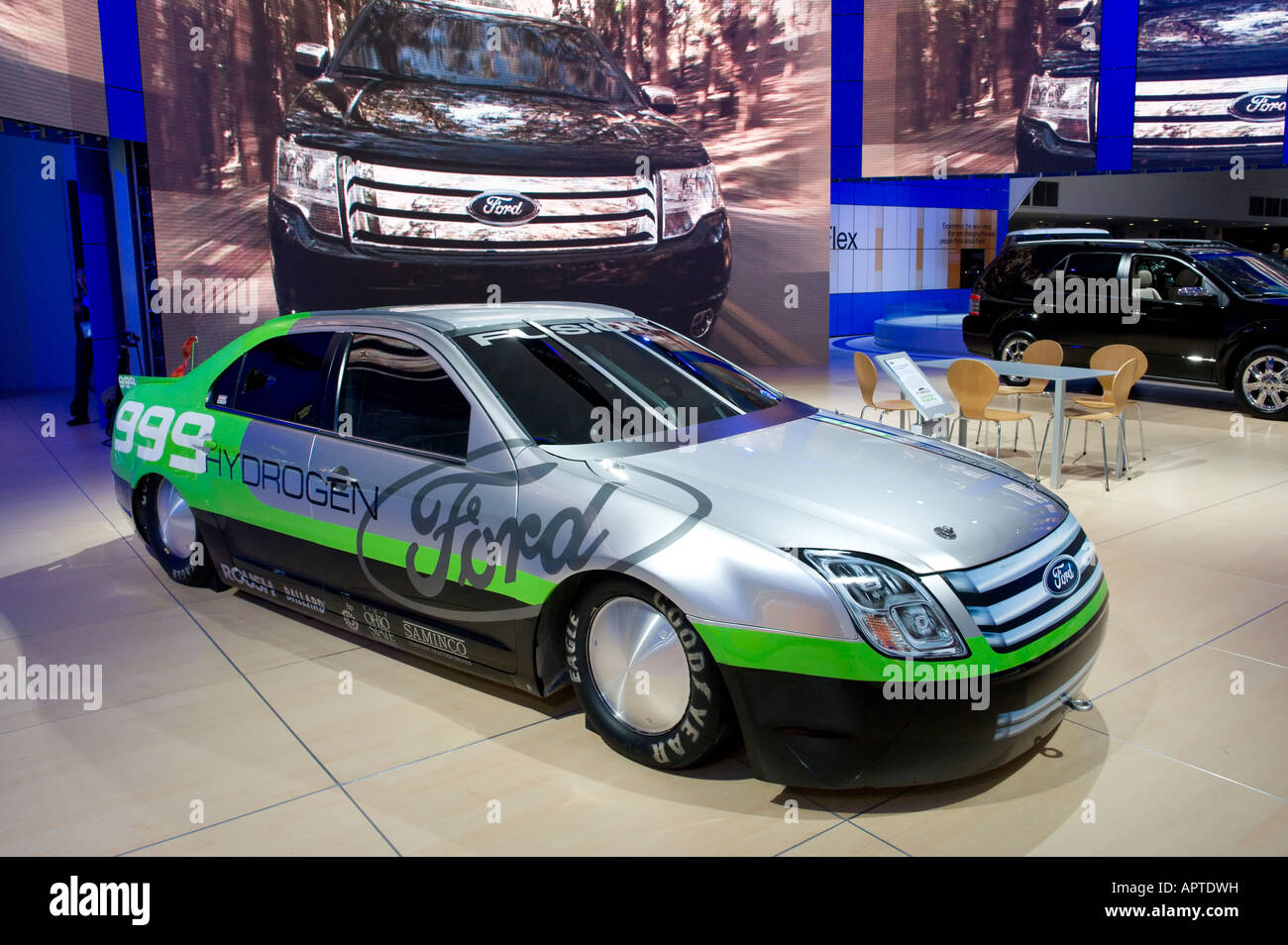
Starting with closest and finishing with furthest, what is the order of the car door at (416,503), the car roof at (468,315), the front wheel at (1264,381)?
the car door at (416,503) → the car roof at (468,315) → the front wheel at (1264,381)

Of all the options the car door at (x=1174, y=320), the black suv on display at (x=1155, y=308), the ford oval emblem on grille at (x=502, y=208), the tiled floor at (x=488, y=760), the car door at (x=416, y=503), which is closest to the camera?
the tiled floor at (x=488, y=760)

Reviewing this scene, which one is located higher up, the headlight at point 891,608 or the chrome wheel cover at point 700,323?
the chrome wheel cover at point 700,323

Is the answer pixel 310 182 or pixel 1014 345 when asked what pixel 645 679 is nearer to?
pixel 1014 345

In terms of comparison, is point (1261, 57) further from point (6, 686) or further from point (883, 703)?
point (6, 686)

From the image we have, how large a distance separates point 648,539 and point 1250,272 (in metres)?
10.1

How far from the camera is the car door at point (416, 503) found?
11.1 ft

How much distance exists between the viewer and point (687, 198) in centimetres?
1290

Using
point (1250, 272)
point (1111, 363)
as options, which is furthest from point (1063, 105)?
point (1111, 363)

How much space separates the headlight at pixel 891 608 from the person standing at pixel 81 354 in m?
10.1

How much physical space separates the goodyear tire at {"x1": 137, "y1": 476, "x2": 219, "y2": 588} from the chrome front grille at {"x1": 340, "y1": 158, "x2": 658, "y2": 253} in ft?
23.2

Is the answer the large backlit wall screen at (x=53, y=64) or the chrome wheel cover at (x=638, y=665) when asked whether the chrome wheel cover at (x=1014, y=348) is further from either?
the large backlit wall screen at (x=53, y=64)

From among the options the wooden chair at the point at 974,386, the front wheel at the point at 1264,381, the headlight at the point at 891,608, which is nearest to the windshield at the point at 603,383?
the headlight at the point at 891,608

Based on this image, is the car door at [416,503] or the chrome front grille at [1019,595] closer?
the chrome front grille at [1019,595]

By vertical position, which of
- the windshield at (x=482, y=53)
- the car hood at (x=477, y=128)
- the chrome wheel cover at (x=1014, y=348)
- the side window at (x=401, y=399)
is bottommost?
the chrome wheel cover at (x=1014, y=348)
